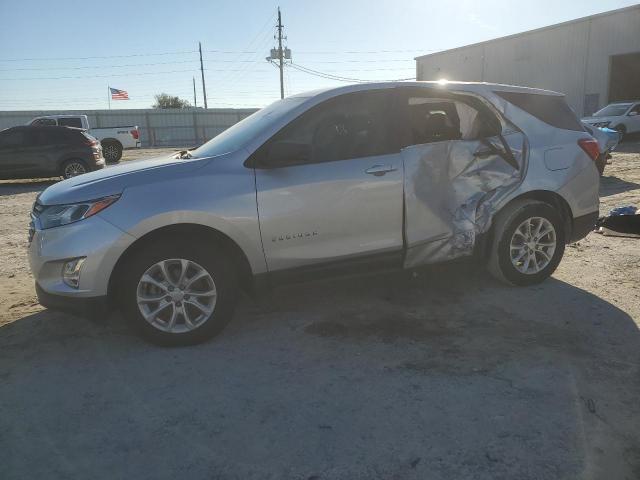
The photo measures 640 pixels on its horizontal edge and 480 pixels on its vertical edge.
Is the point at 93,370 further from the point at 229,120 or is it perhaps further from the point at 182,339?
the point at 229,120

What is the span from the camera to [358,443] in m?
2.56

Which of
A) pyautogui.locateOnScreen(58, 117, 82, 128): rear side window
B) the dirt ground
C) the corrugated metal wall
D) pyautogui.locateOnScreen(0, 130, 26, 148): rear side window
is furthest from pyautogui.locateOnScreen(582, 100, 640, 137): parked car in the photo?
the corrugated metal wall

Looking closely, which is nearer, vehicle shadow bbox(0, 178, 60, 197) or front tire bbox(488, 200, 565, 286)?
front tire bbox(488, 200, 565, 286)

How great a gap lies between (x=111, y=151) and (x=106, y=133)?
767 millimetres

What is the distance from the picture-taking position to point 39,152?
13.7 meters

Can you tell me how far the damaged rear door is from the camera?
4.15m

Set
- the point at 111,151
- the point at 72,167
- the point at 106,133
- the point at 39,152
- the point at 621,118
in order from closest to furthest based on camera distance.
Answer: the point at 39,152
the point at 72,167
the point at 621,118
the point at 106,133
the point at 111,151

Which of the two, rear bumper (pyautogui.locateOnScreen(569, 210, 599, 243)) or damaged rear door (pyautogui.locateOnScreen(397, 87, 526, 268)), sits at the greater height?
damaged rear door (pyautogui.locateOnScreen(397, 87, 526, 268))

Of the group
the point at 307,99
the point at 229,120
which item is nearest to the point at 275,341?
the point at 307,99

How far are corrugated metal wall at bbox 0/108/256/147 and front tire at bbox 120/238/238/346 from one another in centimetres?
3702

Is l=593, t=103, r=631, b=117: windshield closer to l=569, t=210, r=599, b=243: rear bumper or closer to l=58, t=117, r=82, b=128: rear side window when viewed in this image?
l=569, t=210, r=599, b=243: rear bumper

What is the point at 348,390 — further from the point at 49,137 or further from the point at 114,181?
the point at 49,137

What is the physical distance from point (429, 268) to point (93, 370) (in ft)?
8.70

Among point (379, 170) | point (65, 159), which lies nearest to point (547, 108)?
point (379, 170)
